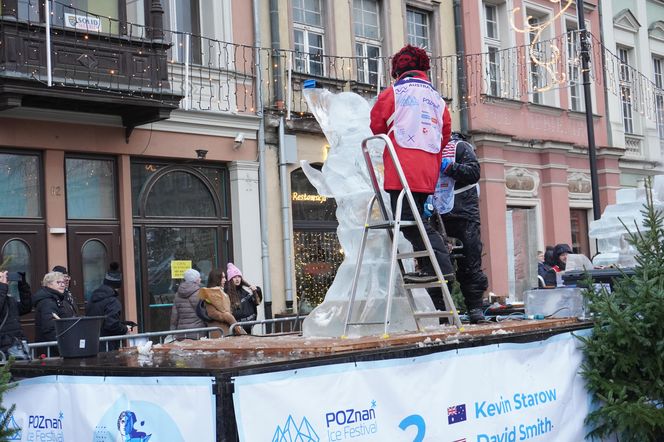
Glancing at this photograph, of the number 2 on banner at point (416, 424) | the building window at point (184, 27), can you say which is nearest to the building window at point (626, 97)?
the building window at point (184, 27)

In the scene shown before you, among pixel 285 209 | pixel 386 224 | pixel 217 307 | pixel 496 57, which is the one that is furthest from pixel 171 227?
pixel 496 57

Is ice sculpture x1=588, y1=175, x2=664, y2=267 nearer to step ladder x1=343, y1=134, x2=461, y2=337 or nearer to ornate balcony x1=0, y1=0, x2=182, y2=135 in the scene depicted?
step ladder x1=343, y1=134, x2=461, y2=337

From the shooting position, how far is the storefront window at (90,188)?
44.7ft

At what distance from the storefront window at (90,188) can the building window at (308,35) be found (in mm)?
4262

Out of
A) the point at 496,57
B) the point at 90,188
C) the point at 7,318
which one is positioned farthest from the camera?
the point at 496,57

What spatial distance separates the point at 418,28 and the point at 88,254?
29.7ft

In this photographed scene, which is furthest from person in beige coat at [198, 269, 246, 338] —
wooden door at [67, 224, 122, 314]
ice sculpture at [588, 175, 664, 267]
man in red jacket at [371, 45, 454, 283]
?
man in red jacket at [371, 45, 454, 283]

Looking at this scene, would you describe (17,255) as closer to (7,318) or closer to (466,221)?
(7,318)

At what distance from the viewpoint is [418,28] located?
19.8m

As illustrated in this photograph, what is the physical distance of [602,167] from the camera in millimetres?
24125

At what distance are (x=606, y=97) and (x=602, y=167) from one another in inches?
72.5

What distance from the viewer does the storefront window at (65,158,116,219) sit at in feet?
44.7

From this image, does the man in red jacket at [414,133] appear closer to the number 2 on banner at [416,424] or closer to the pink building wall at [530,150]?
the number 2 on banner at [416,424]

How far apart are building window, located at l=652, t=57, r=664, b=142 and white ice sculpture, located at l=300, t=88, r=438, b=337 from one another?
18.1m
